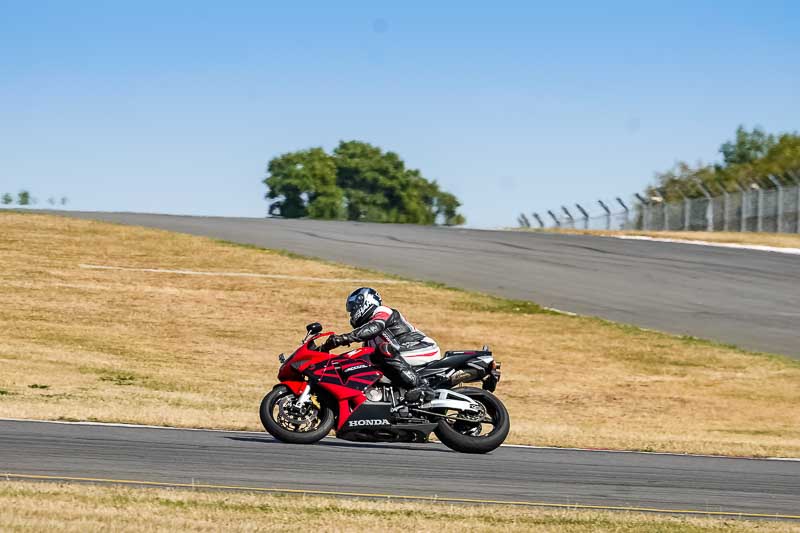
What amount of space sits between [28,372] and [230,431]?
896 centimetres

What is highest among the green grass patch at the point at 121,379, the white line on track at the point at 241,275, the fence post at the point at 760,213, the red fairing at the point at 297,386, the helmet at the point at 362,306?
the fence post at the point at 760,213

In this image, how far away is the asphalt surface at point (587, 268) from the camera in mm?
33938

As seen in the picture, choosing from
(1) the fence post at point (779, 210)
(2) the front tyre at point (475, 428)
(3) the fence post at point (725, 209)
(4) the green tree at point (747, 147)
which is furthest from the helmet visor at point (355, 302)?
(4) the green tree at point (747, 147)

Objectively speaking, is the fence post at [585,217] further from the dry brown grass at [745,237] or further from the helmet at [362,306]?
the helmet at [362,306]

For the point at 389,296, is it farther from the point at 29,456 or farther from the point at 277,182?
the point at 277,182

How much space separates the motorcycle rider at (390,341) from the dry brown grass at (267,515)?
365cm

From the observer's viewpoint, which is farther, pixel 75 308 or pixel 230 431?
pixel 75 308

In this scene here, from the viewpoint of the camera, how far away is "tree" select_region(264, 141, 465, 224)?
466 ft

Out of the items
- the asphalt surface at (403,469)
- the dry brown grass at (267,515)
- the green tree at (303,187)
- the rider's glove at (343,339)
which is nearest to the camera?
the dry brown grass at (267,515)

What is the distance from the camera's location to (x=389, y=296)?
3494 centimetres

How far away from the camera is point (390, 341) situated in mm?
13906

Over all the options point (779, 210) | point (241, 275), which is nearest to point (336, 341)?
point (241, 275)

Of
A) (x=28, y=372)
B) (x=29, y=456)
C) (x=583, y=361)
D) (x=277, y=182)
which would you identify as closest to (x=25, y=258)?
(x=28, y=372)

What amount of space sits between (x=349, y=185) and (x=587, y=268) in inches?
4285
